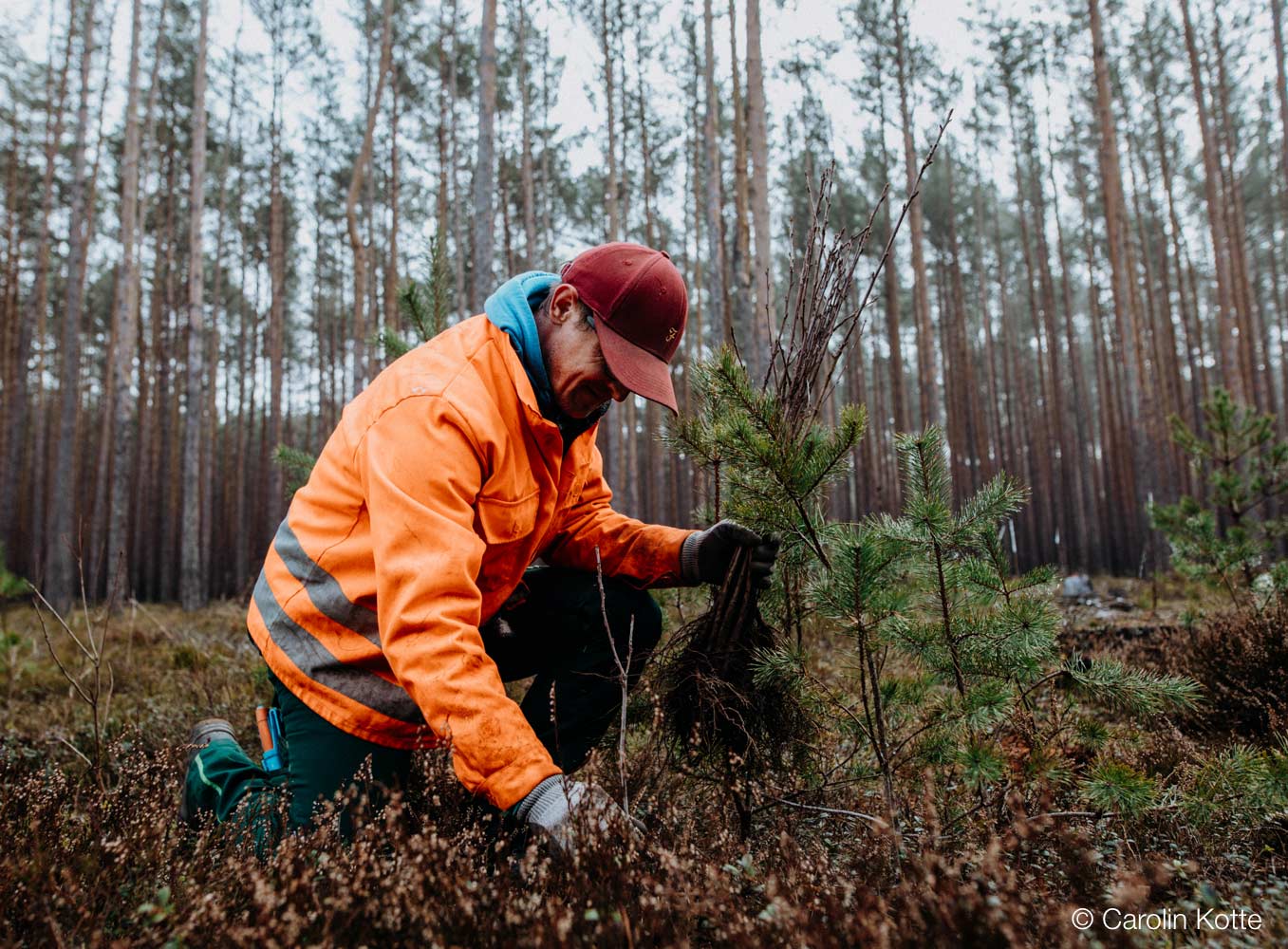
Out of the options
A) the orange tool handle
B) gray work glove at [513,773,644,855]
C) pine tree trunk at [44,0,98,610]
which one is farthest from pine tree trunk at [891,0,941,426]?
pine tree trunk at [44,0,98,610]

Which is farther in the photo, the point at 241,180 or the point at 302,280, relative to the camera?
the point at 302,280

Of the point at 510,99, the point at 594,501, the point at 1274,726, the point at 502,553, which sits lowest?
the point at 1274,726

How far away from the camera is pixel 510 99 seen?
17641 mm

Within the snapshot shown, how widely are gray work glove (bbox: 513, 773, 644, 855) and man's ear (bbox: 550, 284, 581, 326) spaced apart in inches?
50.4

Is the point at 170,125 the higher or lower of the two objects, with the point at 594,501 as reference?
higher

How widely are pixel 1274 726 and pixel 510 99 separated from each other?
61.5 ft

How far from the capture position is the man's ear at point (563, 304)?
2.20 metres

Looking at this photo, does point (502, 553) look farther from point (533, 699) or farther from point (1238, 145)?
point (1238, 145)

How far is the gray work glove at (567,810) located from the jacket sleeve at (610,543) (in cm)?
109

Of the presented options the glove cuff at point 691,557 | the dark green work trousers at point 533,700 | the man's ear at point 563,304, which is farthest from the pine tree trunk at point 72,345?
the glove cuff at point 691,557

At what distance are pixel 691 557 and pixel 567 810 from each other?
3.59ft

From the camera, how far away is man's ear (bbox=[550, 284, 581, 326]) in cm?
220

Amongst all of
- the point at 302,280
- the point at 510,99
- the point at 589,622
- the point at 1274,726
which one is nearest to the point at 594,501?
the point at 589,622

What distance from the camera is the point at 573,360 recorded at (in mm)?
2188
